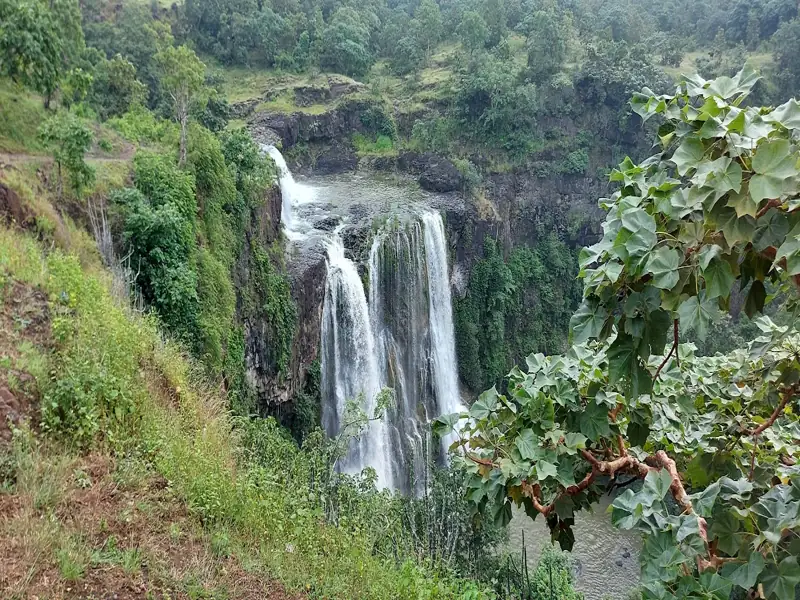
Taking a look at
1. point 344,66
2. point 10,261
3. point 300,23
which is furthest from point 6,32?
point 300,23

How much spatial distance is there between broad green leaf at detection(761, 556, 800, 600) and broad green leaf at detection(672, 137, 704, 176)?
1253 millimetres

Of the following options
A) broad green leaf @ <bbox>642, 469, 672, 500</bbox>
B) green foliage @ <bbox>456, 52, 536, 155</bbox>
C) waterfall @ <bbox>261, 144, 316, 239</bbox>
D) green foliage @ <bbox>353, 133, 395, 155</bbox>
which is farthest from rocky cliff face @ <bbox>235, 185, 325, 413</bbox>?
green foliage @ <bbox>456, 52, 536, 155</bbox>

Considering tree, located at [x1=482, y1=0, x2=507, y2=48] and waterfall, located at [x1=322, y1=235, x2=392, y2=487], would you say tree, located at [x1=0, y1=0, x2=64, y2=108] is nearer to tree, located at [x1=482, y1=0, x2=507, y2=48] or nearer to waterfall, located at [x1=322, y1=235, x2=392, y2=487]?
waterfall, located at [x1=322, y1=235, x2=392, y2=487]

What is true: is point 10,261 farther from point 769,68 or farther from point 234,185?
point 769,68

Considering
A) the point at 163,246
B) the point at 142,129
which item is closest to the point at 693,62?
the point at 142,129

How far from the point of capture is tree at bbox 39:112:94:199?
296 inches

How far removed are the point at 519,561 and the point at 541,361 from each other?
8894mm

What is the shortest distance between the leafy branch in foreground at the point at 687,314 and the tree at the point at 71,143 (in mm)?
7445

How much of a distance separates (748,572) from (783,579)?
0.09 metres

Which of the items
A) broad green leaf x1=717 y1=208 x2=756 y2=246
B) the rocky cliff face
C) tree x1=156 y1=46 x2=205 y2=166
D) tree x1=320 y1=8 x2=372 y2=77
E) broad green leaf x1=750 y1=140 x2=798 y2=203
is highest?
tree x1=320 y1=8 x2=372 y2=77

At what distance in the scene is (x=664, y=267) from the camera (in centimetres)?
174

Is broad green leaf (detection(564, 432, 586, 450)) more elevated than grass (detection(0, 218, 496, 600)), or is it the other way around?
broad green leaf (detection(564, 432, 586, 450))

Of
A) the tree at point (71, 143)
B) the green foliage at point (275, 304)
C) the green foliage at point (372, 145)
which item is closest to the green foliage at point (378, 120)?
Result: the green foliage at point (372, 145)

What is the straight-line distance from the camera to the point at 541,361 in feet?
9.68
